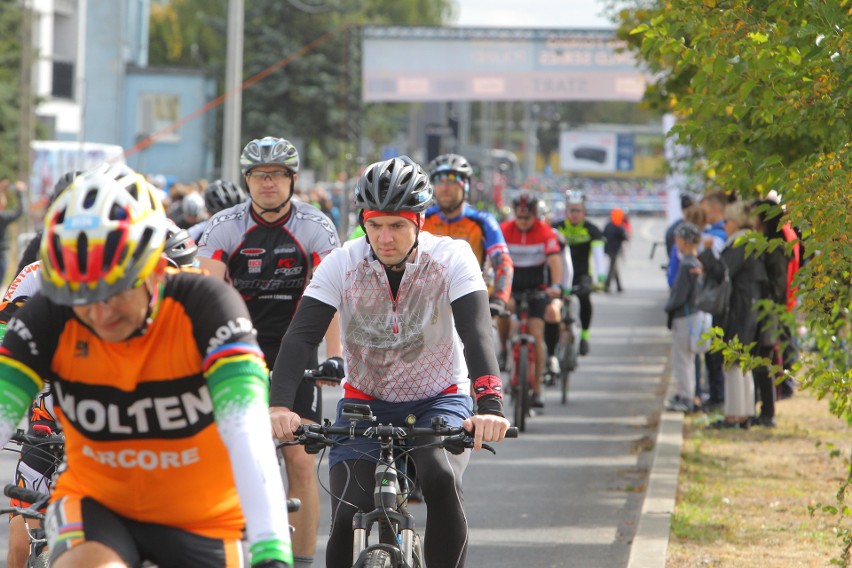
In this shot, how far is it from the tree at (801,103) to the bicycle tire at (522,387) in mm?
5119

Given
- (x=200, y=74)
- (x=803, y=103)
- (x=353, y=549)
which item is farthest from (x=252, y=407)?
(x=200, y=74)

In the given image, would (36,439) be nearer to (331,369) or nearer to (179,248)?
(179,248)

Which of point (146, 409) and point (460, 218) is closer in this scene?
point (146, 409)

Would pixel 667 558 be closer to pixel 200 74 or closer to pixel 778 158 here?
pixel 778 158

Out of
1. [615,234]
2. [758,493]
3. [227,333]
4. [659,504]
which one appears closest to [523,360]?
[758,493]

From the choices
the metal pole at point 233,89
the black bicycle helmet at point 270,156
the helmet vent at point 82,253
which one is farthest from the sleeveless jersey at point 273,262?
the metal pole at point 233,89

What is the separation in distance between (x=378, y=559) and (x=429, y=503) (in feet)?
1.69

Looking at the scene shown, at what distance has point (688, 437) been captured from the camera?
11953mm

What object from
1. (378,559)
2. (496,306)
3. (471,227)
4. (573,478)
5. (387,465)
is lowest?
(573,478)

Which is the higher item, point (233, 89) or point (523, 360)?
point (233, 89)

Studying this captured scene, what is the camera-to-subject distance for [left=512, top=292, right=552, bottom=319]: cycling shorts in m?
13.0

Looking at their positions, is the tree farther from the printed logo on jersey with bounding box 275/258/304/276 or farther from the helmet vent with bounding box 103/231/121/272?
the helmet vent with bounding box 103/231/121/272

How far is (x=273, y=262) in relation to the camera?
24.1ft

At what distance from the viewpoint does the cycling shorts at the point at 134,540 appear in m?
3.64
